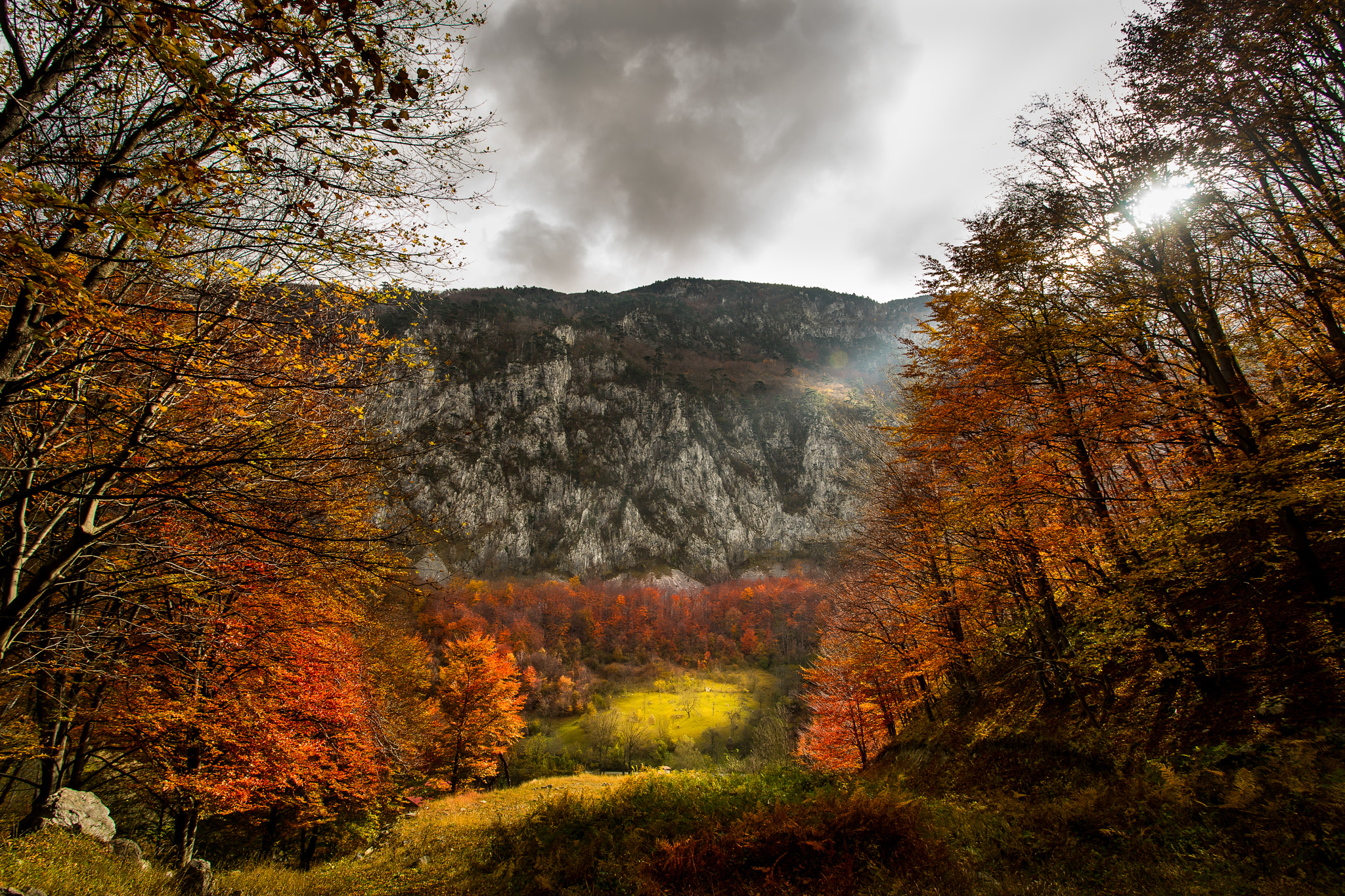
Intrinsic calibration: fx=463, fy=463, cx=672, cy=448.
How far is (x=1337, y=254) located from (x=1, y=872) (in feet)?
64.4

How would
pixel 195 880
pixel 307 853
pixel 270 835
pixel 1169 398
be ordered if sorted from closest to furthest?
pixel 1169 398 < pixel 195 880 < pixel 270 835 < pixel 307 853

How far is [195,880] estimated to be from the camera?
8461 mm

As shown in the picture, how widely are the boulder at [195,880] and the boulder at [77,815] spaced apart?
166 cm

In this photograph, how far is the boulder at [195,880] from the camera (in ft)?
27.2

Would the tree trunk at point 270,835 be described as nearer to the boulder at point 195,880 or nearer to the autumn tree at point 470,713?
the boulder at point 195,880

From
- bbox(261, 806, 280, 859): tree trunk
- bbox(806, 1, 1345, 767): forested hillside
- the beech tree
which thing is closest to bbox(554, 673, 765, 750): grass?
bbox(261, 806, 280, 859): tree trunk

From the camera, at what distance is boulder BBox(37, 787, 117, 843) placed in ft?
27.0

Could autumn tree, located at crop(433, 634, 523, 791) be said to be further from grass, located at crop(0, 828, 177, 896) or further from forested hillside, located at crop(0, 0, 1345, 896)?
grass, located at crop(0, 828, 177, 896)

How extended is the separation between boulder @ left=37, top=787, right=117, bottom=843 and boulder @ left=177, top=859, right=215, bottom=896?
166cm

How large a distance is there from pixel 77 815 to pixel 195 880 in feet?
8.43

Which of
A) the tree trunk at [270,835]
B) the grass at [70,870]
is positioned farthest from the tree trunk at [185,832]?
the tree trunk at [270,835]

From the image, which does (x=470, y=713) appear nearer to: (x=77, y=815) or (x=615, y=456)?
(x=77, y=815)

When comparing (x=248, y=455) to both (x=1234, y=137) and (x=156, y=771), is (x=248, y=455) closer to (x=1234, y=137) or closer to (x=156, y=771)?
(x=156, y=771)

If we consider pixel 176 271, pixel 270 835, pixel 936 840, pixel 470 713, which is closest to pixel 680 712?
pixel 470 713
